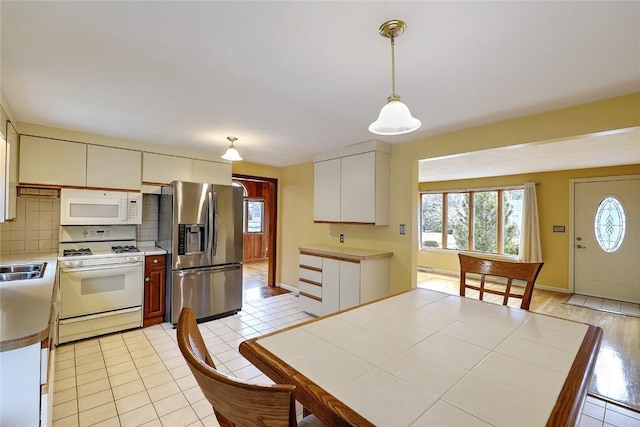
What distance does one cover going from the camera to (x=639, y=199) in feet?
14.4

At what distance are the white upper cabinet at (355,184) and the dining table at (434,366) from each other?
2.08 m

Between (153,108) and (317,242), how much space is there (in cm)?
293

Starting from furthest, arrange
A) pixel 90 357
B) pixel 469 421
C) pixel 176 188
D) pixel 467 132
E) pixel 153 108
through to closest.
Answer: pixel 176 188, pixel 467 132, pixel 90 357, pixel 153 108, pixel 469 421

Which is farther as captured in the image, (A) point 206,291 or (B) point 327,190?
(B) point 327,190

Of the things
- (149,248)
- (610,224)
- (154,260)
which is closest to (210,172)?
(149,248)

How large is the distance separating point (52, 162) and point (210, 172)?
1.65 m

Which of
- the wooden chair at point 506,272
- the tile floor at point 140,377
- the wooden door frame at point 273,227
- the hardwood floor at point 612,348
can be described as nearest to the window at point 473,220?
the hardwood floor at point 612,348

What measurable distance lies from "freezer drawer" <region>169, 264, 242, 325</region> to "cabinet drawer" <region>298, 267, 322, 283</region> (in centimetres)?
84

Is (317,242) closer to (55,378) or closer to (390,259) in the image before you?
(390,259)

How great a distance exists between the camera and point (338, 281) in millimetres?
3473

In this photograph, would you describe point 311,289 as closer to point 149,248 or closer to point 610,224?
point 149,248

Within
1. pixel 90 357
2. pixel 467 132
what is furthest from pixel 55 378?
pixel 467 132

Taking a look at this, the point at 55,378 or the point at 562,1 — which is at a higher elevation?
the point at 562,1

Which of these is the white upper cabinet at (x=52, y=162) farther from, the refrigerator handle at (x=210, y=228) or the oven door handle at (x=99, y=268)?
the refrigerator handle at (x=210, y=228)
